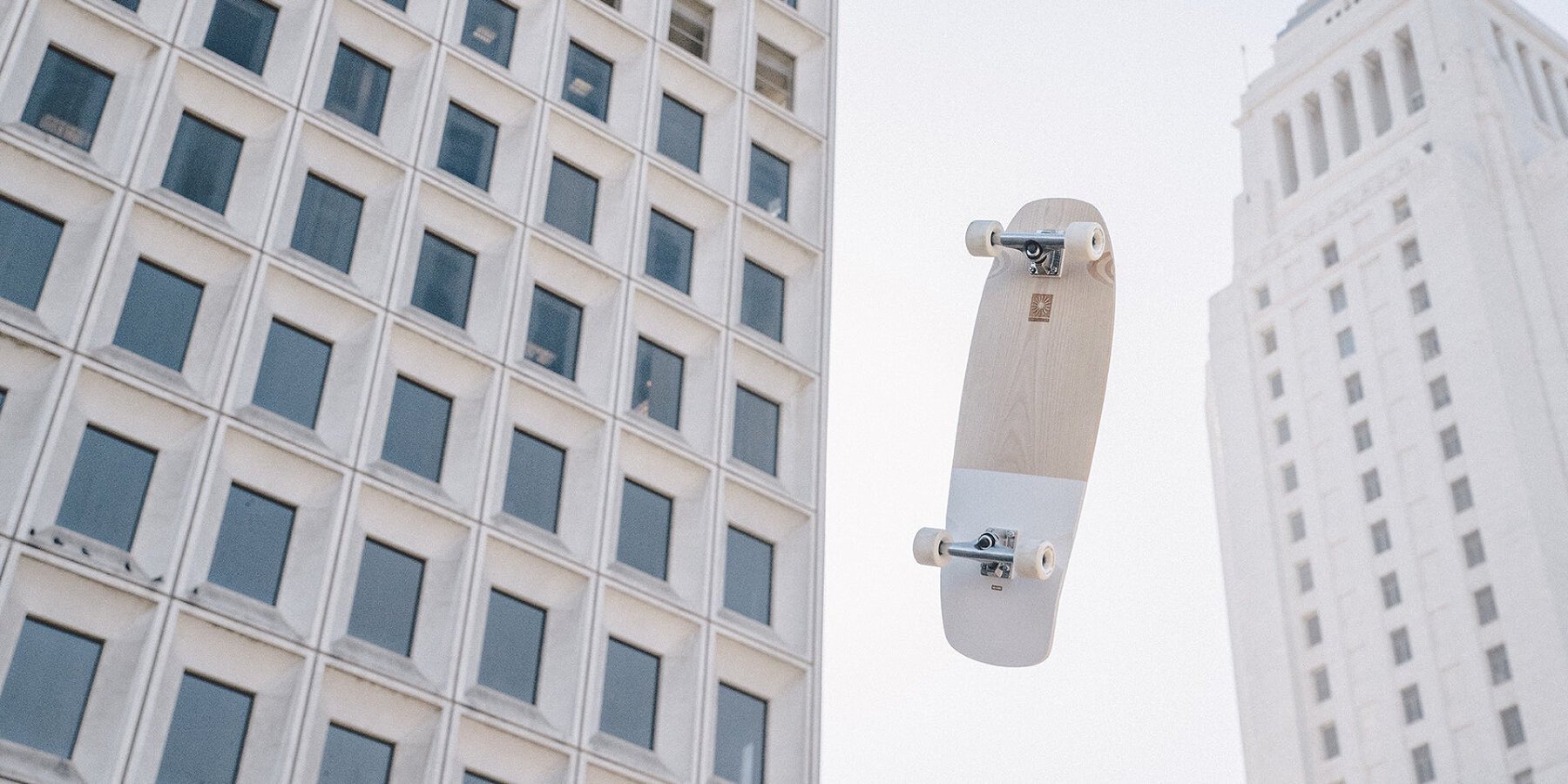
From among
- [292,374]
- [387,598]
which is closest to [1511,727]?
[387,598]

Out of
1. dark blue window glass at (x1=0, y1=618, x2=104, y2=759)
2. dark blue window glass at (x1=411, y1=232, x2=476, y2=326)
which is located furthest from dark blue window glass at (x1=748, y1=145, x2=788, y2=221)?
dark blue window glass at (x1=0, y1=618, x2=104, y2=759)

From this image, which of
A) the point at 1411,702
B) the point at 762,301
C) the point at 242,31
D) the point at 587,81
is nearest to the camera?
the point at 242,31

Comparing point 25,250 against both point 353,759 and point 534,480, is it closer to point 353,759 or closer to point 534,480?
point 534,480

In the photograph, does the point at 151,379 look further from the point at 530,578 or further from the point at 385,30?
the point at 385,30

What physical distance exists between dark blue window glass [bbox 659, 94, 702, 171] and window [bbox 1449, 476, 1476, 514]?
149 feet

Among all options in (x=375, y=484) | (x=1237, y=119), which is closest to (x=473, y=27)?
(x=375, y=484)

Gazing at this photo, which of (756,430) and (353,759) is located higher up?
(756,430)

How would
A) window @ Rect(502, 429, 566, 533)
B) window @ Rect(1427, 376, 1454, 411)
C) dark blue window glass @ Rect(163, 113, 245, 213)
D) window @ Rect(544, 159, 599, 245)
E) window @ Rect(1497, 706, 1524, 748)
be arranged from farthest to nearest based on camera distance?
window @ Rect(1427, 376, 1454, 411) < window @ Rect(1497, 706, 1524, 748) < window @ Rect(544, 159, 599, 245) < window @ Rect(502, 429, 566, 533) < dark blue window glass @ Rect(163, 113, 245, 213)

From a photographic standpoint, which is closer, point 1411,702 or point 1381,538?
point 1411,702

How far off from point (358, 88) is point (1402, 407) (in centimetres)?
5495

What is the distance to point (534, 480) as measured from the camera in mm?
27797

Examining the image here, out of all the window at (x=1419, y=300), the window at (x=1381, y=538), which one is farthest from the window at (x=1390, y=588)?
the window at (x=1419, y=300)

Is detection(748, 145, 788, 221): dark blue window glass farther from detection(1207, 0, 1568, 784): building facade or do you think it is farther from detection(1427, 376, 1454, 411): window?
detection(1427, 376, 1454, 411): window

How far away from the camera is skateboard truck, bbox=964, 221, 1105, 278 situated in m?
9.16
